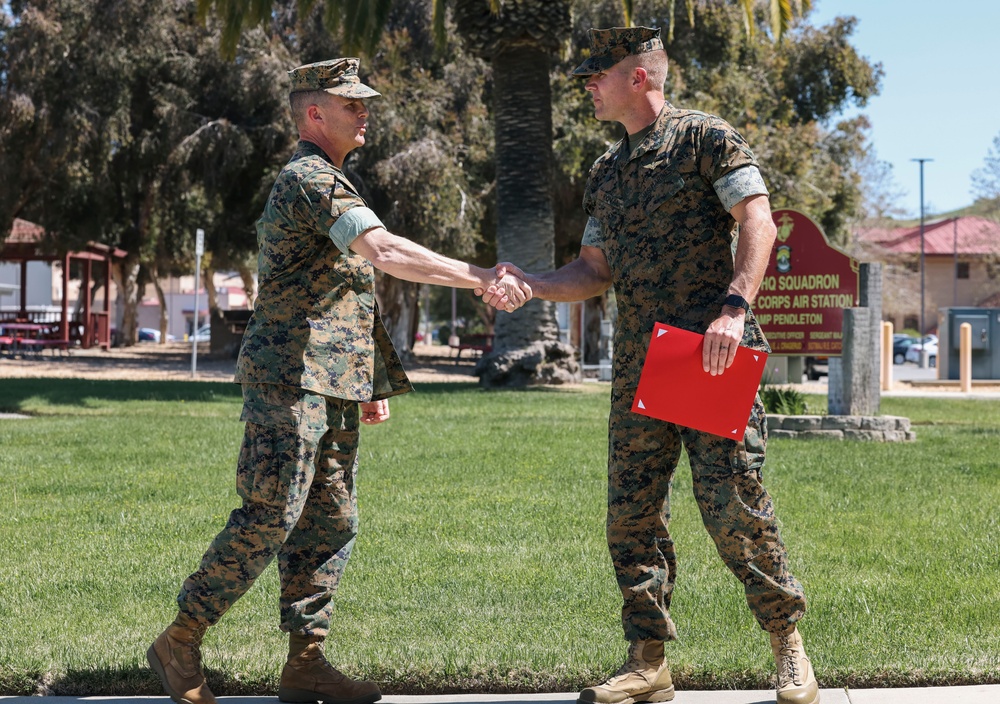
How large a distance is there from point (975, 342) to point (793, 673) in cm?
2647

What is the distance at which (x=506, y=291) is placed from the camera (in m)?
4.09

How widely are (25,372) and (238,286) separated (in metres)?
96.1

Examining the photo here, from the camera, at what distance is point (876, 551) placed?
241 inches

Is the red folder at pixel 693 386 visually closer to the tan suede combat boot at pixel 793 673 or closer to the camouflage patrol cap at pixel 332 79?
the tan suede combat boot at pixel 793 673

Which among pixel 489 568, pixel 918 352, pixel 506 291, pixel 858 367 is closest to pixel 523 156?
pixel 858 367

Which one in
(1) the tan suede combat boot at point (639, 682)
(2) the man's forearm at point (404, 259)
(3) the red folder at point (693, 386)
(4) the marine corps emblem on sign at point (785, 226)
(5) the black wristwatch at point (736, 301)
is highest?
(4) the marine corps emblem on sign at point (785, 226)

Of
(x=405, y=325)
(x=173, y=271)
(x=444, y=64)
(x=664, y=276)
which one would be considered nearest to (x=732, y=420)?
(x=664, y=276)

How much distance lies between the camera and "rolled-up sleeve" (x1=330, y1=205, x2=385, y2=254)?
12.4 ft

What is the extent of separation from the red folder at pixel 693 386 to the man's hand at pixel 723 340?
31mm

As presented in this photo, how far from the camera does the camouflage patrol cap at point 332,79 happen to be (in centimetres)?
400

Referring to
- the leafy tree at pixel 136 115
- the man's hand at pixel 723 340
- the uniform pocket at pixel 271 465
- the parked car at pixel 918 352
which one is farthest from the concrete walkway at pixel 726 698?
the parked car at pixel 918 352

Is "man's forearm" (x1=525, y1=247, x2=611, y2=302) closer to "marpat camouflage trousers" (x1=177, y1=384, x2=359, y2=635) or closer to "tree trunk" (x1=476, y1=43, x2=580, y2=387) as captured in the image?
"marpat camouflage trousers" (x1=177, y1=384, x2=359, y2=635)

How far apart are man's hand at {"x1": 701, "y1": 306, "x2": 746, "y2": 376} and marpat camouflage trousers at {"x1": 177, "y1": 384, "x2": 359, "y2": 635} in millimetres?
1219

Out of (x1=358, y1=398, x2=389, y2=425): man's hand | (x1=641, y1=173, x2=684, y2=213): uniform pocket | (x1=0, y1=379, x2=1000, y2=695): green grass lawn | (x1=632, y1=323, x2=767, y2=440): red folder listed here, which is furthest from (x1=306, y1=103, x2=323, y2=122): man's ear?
(x1=0, y1=379, x2=1000, y2=695): green grass lawn
